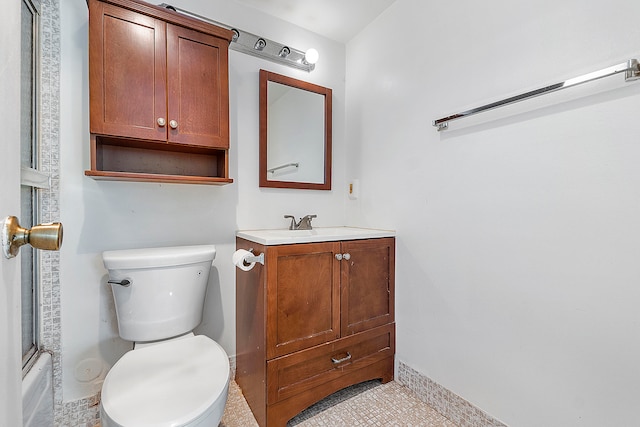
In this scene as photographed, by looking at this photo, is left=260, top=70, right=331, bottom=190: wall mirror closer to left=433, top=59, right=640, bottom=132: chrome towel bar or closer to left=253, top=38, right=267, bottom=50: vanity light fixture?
left=253, top=38, right=267, bottom=50: vanity light fixture

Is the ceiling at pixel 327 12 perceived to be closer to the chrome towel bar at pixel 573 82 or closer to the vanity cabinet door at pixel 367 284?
the chrome towel bar at pixel 573 82

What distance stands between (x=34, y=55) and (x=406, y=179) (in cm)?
182

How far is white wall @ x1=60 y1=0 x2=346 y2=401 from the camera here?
1.31m

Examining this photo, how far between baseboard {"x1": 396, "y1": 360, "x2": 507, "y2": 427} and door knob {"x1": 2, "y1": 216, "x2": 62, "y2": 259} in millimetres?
1608

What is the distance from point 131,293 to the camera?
1.24 metres

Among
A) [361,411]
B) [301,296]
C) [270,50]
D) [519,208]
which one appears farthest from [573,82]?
[361,411]

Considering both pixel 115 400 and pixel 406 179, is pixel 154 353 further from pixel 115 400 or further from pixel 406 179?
pixel 406 179

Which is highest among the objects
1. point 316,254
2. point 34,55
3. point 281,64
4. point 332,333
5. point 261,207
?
point 281,64

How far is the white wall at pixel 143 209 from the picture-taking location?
131cm

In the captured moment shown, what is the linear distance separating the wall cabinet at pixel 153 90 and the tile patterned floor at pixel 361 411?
1.16m

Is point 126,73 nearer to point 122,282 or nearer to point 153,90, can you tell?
point 153,90

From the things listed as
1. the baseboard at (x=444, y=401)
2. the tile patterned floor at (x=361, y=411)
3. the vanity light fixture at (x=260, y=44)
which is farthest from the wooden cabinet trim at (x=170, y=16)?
the baseboard at (x=444, y=401)

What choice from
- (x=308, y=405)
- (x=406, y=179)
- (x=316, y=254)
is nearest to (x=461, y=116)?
(x=406, y=179)

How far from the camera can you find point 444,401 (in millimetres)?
1401
